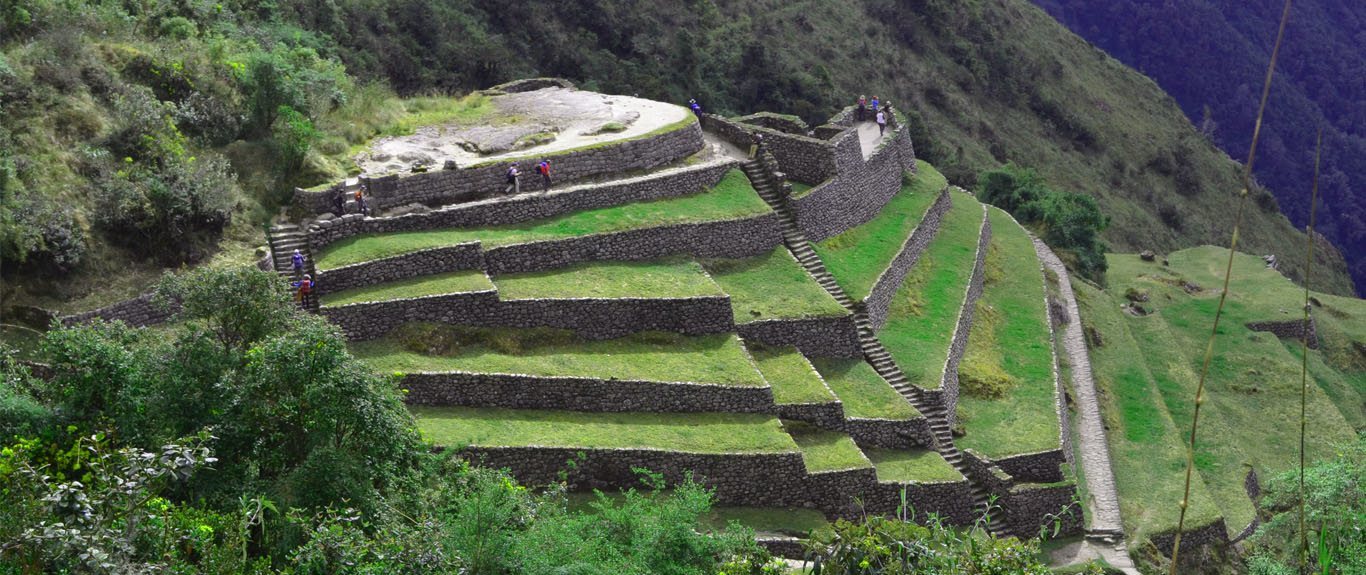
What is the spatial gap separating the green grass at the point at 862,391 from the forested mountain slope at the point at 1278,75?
8658 cm

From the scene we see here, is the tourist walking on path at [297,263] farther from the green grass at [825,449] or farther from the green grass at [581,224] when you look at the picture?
the green grass at [825,449]

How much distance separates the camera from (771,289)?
103 feet

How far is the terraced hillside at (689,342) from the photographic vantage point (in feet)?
82.9

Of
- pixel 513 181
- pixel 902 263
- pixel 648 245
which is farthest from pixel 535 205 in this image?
pixel 902 263

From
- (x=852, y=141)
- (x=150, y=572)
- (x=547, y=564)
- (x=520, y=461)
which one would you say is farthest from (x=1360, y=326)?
(x=150, y=572)

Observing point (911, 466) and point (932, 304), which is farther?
point (932, 304)

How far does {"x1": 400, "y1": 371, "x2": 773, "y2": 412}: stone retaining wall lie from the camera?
25125mm

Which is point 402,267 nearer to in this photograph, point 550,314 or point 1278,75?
point 550,314

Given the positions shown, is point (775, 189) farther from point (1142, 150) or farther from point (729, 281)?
point (1142, 150)

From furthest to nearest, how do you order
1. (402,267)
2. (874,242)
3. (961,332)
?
(874,242) → (961,332) → (402,267)

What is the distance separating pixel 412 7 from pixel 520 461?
36.1 meters

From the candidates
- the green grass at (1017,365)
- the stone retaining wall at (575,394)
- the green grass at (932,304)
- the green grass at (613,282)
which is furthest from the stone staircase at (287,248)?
the green grass at (1017,365)

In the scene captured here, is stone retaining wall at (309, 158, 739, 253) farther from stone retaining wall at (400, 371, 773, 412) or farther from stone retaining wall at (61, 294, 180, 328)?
stone retaining wall at (400, 371, 773, 412)

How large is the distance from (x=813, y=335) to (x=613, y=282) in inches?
197
